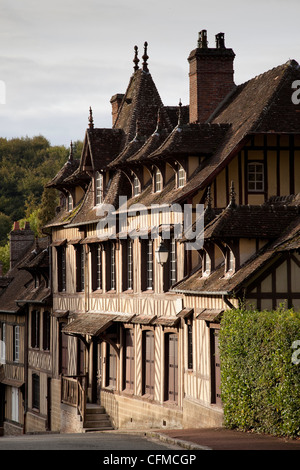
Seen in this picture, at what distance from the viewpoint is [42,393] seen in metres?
38.6

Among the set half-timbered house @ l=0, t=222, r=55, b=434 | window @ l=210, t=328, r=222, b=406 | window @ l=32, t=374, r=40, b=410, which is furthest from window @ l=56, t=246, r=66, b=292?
window @ l=210, t=328, r=222, b=406

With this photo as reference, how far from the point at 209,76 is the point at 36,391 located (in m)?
15.3

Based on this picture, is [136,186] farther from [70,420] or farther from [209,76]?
[70,420]

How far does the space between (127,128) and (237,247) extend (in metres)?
11.4

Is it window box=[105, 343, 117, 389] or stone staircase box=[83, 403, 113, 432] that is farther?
window box=[105, 343, 117, 389]

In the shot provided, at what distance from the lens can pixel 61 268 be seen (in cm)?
3744

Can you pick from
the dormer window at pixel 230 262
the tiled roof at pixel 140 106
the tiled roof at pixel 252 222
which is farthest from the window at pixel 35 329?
the dormer window at pixel 230 262

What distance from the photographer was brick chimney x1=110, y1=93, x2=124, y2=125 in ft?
121

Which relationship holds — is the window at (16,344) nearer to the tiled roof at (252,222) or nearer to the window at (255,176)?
the window at (255,176)

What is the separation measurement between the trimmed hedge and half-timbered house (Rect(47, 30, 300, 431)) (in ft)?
3.94

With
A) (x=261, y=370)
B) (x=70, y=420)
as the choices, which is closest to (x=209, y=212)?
(x=261, y=370)

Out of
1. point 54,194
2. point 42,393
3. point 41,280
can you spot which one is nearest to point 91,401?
point 42,393

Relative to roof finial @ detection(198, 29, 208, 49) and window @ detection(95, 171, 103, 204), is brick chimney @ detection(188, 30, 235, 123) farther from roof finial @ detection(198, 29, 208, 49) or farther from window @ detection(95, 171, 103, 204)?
window @ detection(95, 171, 103, 204)
